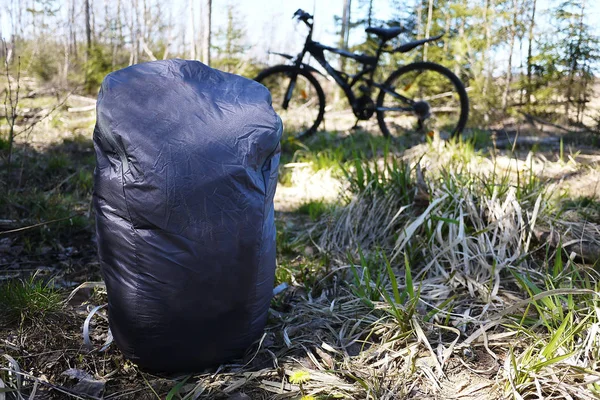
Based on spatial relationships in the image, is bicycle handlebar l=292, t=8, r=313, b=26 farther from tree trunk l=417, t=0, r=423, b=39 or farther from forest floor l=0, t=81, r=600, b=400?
tree trunk l=417, t=0, r=423, b=39

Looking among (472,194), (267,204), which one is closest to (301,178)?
(472,194)

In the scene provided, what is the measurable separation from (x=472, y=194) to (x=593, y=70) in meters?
5.70

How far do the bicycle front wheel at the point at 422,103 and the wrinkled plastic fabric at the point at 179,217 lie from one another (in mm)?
3089

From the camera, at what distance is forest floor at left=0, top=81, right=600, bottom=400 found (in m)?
1.56

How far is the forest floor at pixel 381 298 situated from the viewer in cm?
156

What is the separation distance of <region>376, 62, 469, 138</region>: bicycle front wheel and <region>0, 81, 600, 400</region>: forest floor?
185 cm

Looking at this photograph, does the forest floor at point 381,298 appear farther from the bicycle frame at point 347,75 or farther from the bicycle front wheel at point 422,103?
the bicycle frame at point 347,75

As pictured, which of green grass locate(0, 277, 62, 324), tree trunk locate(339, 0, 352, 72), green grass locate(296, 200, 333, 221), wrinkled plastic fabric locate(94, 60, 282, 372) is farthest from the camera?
tree trunk locate(339, 0, 352, 72)

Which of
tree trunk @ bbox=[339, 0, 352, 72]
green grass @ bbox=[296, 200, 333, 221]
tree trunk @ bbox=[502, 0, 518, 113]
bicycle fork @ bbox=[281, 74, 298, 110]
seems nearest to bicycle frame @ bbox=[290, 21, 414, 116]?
bicycle fork @ bbox=[281, 74, 298, 110]

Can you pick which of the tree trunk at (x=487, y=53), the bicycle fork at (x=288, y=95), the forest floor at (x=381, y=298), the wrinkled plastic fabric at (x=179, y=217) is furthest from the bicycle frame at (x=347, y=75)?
the wrinkled plastic fabric at (x=179, y=217)

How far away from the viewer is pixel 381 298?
2090 mm

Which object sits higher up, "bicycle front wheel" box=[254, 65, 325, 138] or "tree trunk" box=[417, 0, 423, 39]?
"tree trunk" box=[417, 0, 423, 39]

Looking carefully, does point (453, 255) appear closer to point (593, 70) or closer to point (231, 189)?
point (231, 189)

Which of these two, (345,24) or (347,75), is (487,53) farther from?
(345,24)
